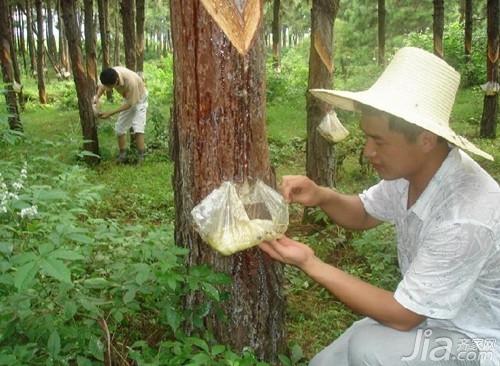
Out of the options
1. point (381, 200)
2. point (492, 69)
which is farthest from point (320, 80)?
point (492, 69)

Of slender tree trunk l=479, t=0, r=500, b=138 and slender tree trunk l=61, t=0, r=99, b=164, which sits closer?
slender tree trunk l=61, t=0, r=99, b=164

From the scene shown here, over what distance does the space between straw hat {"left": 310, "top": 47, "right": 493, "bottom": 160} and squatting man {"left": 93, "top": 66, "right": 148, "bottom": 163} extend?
628 cm

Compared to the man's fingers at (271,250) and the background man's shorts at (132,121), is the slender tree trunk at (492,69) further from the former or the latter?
the man's fingers at (271,250)

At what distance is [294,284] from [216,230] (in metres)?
1.95

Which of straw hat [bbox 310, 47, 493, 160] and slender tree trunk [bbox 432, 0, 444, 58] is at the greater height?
slender tree trunk [bbox 432, 0, 444, 58]

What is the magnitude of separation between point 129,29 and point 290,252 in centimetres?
920

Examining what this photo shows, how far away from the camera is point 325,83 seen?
5203 millimetres

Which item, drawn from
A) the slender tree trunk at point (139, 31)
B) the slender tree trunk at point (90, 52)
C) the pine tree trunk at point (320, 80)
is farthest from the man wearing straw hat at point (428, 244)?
the slender tree trunk at point (139, 31)

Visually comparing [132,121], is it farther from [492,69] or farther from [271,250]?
[271,250]

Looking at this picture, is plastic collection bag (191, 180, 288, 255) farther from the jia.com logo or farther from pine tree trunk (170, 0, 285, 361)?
the jia.com logo

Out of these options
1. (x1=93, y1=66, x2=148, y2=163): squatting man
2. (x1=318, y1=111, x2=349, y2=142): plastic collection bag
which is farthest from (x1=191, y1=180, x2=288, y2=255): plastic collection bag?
(x1=93, y1=66, x2=148, y2=163): squatting man

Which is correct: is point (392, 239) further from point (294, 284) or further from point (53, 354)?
point (53, 354)

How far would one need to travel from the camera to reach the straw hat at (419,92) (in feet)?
6.68

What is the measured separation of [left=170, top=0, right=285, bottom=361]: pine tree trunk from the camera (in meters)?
2.13
